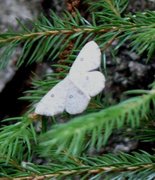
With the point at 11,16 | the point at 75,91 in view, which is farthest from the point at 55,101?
the point at 11,16

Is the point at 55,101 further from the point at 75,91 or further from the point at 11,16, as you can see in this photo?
the point at 11,16

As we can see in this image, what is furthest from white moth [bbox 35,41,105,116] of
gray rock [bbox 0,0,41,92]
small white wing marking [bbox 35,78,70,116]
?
gray rock [bbox 0,0,41,92]

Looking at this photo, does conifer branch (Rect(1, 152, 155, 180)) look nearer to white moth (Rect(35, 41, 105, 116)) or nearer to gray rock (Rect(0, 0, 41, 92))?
white moth (Rect(35, 41, 105, 116))

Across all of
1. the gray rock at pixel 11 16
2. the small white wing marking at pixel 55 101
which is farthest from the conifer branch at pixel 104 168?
the gray rock at pixel 11 16

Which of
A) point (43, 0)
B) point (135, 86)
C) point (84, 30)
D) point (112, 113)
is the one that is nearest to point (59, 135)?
point (112, 113)

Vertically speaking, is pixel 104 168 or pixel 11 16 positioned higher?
pixel 11 16

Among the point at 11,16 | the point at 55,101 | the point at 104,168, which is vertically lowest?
the point at 104,168

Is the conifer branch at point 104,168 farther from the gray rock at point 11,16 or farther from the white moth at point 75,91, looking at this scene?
the gray rock at point 11,16

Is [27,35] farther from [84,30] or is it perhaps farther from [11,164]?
[11,164]

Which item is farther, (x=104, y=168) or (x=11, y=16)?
(x=11, y=16)
